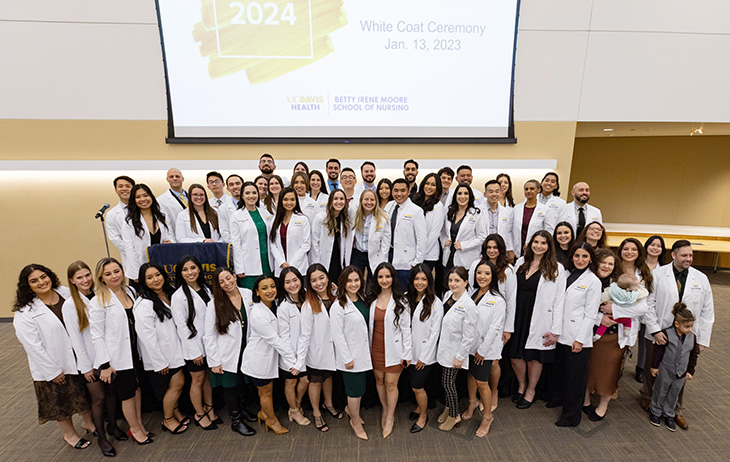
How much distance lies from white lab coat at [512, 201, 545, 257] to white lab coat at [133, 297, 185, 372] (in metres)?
3.74

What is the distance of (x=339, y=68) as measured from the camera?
4715 millimetres

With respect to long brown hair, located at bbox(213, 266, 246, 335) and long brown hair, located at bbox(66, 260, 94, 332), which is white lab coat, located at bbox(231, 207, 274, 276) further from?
long brown hair, located at bbox(66, 260, 94, 332)

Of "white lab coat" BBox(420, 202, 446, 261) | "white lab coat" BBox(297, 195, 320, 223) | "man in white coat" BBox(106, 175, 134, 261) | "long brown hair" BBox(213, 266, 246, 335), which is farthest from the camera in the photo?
"white lab coat" BBox(297, 195, 320, 223)

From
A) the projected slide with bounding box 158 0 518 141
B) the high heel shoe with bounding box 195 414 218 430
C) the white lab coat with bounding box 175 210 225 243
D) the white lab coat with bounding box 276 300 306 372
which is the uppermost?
the projected slide with bounding box 158 0 518 141

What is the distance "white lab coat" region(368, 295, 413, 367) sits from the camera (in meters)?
2.66

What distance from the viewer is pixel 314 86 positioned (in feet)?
15.6

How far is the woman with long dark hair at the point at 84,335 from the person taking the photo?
2510 millimetres

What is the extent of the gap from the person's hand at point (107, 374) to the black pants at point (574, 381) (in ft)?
11.9

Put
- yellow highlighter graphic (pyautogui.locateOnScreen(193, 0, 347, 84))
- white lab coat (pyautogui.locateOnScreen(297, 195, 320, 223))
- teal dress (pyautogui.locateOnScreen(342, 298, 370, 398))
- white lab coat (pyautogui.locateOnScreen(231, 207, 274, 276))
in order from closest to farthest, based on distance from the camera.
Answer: teal dress (pyautogui.locateOnScreen(342, 298, 370, 398))
white lab coat (pyautogui.locateOnScreen(231, 207, 274, 276))
white lab coat (pyautogui.locateOnScreen(297, 195, 320, 223))
yellow highlighter graphic (pyautogui.locateOnScreen(193, 0, 347, 84))

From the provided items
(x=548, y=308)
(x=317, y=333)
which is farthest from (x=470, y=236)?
(x=317, y=333)

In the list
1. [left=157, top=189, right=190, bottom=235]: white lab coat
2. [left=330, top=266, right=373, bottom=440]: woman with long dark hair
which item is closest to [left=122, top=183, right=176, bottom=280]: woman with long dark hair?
[left=157, top=189, right=190, bottom=235]: white lab coat

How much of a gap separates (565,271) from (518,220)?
1.30 metres

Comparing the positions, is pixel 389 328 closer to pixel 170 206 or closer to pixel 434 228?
pixel 434 228

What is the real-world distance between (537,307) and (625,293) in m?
0.64
